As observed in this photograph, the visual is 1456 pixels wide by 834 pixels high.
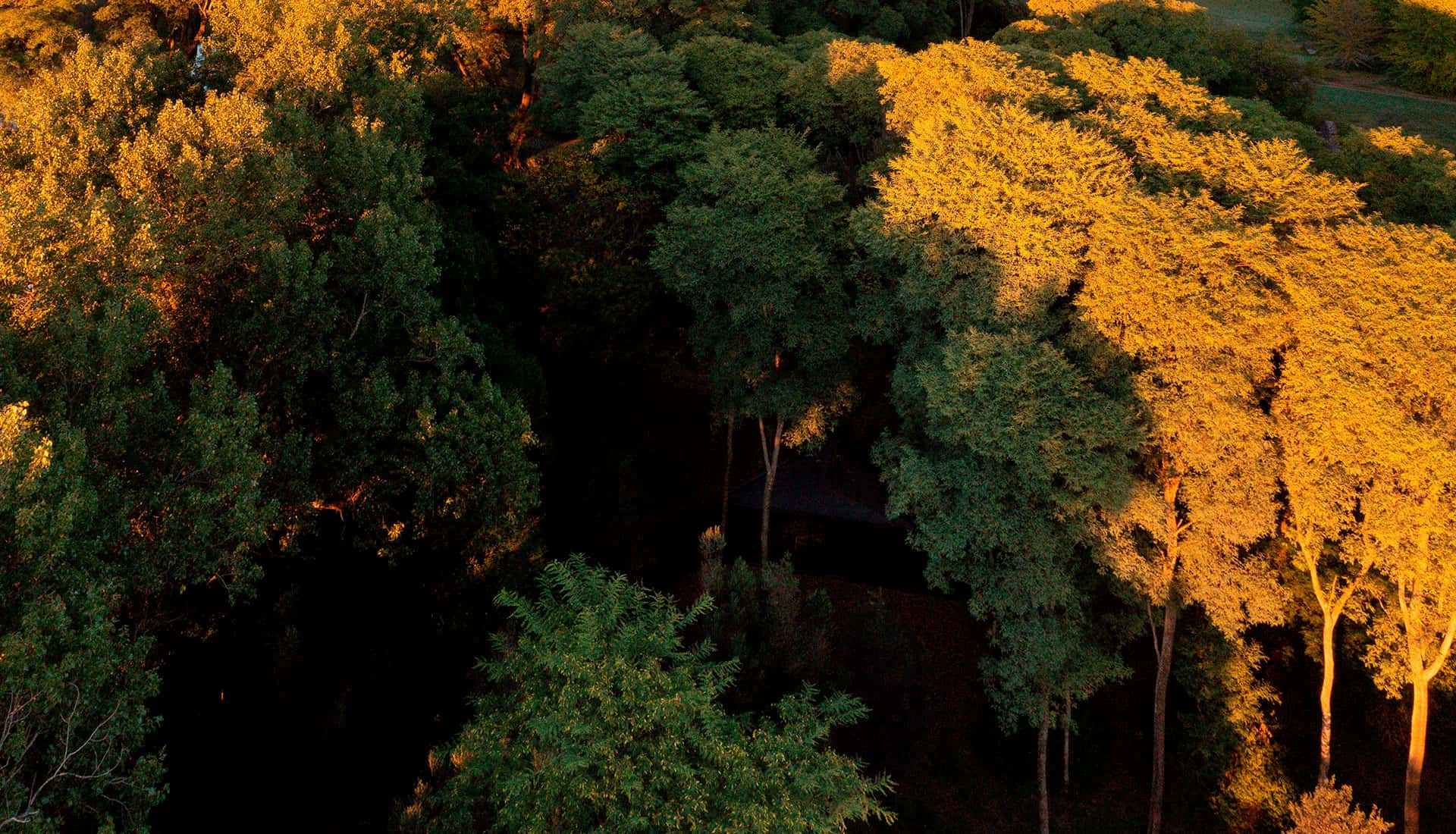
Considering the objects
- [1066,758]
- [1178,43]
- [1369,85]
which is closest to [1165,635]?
[1066,758]

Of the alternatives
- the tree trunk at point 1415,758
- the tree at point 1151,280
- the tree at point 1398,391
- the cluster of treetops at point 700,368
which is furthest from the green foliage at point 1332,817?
the tree at point 1151,280

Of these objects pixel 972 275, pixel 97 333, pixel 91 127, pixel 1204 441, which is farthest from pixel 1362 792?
pixel 91 127

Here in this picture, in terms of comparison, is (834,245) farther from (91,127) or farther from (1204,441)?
(91,127)

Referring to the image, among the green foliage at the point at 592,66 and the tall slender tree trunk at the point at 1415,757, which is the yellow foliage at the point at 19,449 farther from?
the tall slender tree trunk at the point at 1415,757

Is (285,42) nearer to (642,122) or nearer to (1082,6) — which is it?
(642,122)

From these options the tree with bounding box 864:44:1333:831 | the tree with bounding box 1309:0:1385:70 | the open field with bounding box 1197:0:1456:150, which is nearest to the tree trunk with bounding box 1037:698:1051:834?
the tree with bounding box 864:44:1333:831

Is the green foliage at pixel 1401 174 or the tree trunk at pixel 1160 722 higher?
the green foliage at pixel 1401 174
